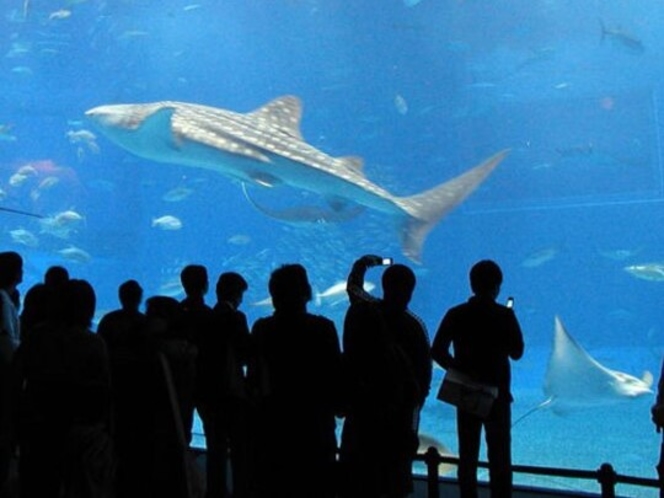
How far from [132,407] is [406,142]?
31068 millimetres

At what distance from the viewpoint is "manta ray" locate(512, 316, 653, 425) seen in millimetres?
8062

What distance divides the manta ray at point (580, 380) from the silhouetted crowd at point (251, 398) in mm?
5660

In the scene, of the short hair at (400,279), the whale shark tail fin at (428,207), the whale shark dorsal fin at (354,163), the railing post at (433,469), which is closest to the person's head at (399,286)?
the short hair at (400,279)

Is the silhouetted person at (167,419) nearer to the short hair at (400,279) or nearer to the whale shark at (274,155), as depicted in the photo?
the short hair at (400,279)

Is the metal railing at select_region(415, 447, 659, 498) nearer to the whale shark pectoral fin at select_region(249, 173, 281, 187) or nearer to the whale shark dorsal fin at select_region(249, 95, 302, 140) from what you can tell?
the whale shark pectoral fin at select_region(249, 173, 281, 187)

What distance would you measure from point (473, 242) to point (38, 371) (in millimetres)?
33222

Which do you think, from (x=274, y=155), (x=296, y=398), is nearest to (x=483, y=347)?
(x=296, y=398)

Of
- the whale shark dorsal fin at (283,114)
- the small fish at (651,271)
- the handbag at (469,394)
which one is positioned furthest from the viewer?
Answer: the small fish at (651,271)

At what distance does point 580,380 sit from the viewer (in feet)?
27.7

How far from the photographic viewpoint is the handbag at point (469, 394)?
2.91 m

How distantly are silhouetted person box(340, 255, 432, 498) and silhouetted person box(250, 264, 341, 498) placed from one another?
11 cm

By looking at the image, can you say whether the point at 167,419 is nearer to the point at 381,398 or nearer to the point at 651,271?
the point at 381,398

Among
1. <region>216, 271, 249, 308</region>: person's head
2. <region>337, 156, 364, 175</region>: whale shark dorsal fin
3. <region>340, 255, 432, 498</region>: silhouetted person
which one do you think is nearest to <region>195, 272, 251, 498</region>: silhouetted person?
<region>216, 271, 249, 308</region>: person's head

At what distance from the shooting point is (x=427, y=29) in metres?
30.5
